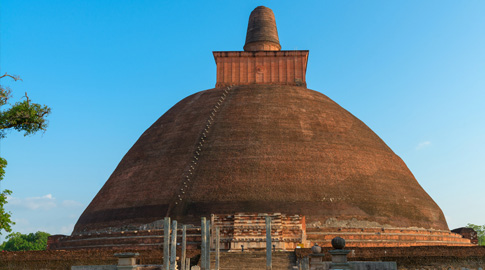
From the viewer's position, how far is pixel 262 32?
35.3 meters

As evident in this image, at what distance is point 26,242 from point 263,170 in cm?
5464

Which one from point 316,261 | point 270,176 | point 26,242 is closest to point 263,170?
point 270,176

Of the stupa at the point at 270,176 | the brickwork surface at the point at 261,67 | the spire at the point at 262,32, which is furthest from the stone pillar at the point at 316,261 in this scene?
the spire at the point at 262,32

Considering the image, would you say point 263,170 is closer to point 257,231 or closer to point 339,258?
point 257,231

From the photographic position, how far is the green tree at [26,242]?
65.9 metres

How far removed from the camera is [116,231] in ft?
76.2

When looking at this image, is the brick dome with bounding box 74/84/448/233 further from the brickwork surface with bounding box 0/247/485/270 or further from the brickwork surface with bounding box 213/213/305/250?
the brickwork surface with bounding box 0/247/485/270

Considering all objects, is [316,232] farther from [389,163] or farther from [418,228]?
[389,163]

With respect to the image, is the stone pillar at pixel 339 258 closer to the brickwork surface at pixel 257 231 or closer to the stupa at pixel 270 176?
the brickwork surface at pixel 257 231

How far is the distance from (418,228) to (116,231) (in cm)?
1480

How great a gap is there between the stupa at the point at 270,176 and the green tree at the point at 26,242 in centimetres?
4473

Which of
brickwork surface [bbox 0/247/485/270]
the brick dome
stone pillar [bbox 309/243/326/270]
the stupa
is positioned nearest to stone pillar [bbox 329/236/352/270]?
stone pillar [bbox 309/243/326/270]

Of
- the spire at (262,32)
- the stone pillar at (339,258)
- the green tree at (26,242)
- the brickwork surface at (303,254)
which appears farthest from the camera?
the green tree at (26,242)

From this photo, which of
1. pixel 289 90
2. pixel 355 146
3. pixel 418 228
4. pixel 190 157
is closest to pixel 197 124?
pixel 190 157
